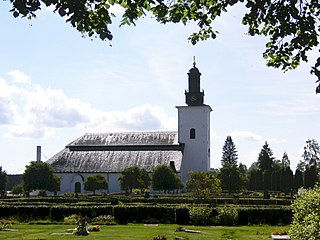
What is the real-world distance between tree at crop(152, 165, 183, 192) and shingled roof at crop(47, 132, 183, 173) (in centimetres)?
661

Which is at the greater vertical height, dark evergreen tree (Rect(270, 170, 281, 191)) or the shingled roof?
the shingled roof

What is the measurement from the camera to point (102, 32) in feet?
18.7

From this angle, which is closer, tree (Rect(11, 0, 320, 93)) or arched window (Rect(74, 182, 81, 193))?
tree (Rect(11, 0, 320, 93))

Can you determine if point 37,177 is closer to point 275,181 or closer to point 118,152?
point 118,152

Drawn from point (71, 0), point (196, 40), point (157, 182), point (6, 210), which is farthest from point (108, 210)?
point (157, 182)

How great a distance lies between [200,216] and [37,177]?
32.9 m

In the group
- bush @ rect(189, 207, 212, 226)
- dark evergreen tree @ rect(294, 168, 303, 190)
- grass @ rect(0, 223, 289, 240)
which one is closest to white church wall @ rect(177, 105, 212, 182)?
dark evergreen tree @ rect(294, 168, 303, 190)

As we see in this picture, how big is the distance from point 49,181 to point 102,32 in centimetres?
5179

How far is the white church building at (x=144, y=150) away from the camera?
65562 mm

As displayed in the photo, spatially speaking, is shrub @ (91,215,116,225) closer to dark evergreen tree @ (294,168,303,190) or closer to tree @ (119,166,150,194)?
tree @ (119,166,150,194)

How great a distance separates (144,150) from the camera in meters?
68.1

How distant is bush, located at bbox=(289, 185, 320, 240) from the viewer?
12914mm

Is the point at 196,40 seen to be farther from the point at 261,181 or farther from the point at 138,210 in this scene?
the point at 261,181

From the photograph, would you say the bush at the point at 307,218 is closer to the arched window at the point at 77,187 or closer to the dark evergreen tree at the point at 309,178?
the dark evergreen tree at the point at 309,178
